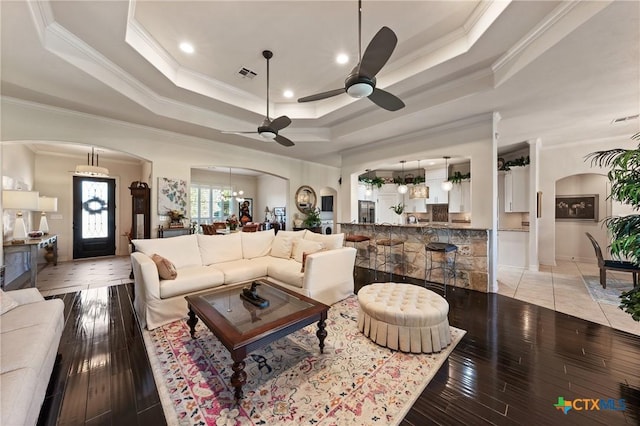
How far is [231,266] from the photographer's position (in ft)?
12.2

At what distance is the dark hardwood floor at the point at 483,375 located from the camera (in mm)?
1605

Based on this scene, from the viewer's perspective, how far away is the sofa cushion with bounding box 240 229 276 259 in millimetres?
4285

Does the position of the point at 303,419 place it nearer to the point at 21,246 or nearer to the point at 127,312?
the point at 127,312

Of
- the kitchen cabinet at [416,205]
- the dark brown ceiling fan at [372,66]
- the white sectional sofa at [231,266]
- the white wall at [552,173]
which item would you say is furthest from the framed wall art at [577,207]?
the dark brown ceiling fan at [372,66]

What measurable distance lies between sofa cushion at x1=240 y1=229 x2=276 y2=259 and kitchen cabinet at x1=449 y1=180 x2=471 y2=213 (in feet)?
19.5

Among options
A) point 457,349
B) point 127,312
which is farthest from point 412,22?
point 127,312

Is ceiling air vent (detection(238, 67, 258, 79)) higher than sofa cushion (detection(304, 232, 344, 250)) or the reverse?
higher

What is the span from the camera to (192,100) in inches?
159

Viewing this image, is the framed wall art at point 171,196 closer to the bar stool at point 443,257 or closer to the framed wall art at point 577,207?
the bar stool at point 443,257

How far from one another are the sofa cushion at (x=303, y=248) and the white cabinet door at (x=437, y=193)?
5.79m

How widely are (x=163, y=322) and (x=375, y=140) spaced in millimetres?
5019

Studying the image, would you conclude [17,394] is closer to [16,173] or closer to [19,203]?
[19,203]

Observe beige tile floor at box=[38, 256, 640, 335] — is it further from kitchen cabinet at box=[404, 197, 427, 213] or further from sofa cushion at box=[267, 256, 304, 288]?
kitchen cabinet at box=[404, 197, 427, 213]

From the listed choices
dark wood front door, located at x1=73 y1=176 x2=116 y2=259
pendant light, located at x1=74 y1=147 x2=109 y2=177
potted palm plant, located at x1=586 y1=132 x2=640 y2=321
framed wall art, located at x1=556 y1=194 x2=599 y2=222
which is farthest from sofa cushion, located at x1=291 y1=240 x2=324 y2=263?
framed wall art, located at x1=556 y1=194 x2=599 y2=222
